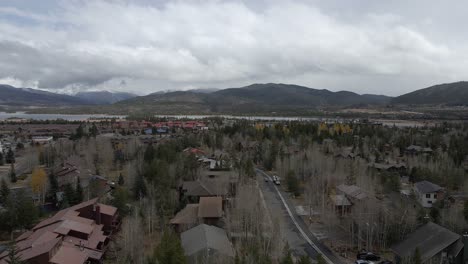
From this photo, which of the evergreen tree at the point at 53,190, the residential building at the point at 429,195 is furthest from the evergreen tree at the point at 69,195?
the residential building at the point at 429,195

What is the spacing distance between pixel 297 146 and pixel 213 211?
35.7 meters

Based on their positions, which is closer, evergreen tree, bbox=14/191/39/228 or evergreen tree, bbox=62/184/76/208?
evergreen tree, bbox=14/191/39/228

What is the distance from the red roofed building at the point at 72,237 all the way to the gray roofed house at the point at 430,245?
17.2 meters

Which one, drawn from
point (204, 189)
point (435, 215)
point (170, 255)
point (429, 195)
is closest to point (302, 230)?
point (435, 215)

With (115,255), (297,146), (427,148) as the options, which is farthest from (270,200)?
(427,148)

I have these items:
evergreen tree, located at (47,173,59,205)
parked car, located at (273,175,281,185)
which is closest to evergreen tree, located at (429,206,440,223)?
parked car, located at (273,175,281,185)

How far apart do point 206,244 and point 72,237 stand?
8223 mm

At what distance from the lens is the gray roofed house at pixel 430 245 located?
20.3 meters

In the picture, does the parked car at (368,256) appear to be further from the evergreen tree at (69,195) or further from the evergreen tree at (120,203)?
the evergreen tree at (69,195)

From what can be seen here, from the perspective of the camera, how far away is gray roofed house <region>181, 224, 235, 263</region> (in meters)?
20.0

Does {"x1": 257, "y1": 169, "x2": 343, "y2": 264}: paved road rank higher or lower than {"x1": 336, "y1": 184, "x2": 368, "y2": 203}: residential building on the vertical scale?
lower

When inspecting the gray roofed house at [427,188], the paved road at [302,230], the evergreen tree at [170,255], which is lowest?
the paved road at [302,230]

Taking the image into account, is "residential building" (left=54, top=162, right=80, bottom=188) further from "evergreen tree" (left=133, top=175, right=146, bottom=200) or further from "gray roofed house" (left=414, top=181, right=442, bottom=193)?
"gray roofed house" (left=414, top=181, right=442, bottom=193)

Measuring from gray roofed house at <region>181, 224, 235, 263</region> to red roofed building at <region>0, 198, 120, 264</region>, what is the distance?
5.12 meters
